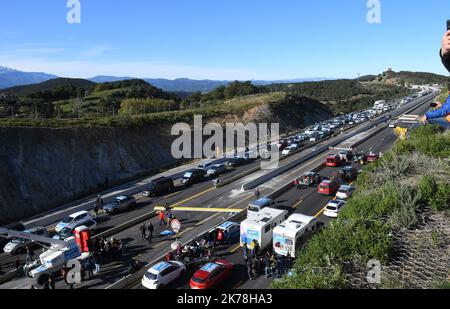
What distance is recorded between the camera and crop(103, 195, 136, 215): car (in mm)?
34625

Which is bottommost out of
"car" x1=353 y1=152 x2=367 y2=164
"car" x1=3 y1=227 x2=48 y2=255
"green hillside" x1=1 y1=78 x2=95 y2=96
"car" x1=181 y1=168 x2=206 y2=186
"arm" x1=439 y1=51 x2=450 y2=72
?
"car" x1=3 y1=227 x2=48 y2=255

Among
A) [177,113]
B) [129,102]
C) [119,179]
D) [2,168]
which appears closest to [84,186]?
[119,179]

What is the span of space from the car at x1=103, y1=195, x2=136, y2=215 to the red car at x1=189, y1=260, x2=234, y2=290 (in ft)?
57.7

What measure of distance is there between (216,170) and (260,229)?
85.1 ft

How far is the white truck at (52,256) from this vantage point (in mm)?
21328

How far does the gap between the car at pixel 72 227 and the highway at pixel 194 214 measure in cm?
77

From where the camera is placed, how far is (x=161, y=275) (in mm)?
19531

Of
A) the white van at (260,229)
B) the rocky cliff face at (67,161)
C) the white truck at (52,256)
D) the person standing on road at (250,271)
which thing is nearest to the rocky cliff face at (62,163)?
the rocky cliff face at (67,161)

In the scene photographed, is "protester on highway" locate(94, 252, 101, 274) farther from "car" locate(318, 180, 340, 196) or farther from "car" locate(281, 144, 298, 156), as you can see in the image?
"car" locate(281, 144, 298, 156)

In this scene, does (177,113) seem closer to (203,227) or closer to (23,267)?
(203,227)

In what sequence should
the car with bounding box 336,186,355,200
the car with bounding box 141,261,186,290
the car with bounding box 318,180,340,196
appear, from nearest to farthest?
1. the car with bounding box 141,261,186,290
2. the car with bounding box 336,186,355,200
3. the car with bounding box 318,180,340,196

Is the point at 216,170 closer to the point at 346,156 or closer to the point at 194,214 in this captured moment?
the point at 194,214

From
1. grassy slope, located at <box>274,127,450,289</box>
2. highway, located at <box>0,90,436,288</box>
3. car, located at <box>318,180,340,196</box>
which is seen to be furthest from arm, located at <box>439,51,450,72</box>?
→ car, located at <box>318,180,340,196</box>
